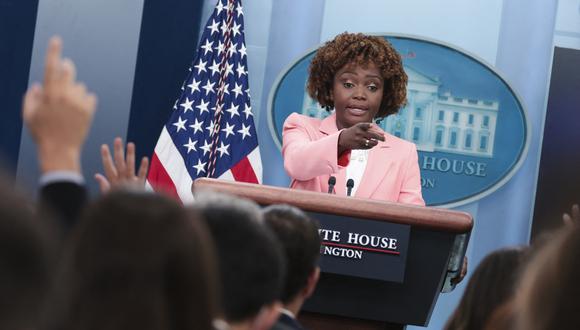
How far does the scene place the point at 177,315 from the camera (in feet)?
3.71

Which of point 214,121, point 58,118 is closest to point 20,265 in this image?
point 58,118

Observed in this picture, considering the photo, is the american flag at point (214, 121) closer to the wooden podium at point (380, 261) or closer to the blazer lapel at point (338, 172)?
the blazer lapel at point (338, 172)

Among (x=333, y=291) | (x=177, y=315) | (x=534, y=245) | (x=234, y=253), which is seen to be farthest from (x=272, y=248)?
(x=333, y=291)

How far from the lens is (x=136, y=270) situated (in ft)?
3.56

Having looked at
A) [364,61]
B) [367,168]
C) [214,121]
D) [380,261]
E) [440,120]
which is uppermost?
[364,61]

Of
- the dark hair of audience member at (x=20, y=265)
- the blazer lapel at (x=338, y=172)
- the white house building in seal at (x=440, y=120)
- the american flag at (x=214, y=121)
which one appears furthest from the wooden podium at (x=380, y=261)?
the white house building in seal at (x=440, y=120)

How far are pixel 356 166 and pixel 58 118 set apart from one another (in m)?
2.41

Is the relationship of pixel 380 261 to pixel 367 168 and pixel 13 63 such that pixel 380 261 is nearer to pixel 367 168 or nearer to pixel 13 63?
pixel 367 168

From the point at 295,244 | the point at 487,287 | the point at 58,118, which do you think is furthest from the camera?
the point at 295,244

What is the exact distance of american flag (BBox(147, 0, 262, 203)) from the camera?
207 inches

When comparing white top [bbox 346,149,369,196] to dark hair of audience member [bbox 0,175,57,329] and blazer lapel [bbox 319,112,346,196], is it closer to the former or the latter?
blazer lapel [bbox 319,112,346,196]

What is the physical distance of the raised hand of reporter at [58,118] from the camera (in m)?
1.53

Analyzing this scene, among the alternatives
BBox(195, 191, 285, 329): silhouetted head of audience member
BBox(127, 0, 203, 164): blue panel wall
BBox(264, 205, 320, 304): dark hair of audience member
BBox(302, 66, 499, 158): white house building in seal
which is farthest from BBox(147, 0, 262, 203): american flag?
BBox(195, 191, 285, 329): silhouetted head of audience member

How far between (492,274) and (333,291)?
1.09 m
